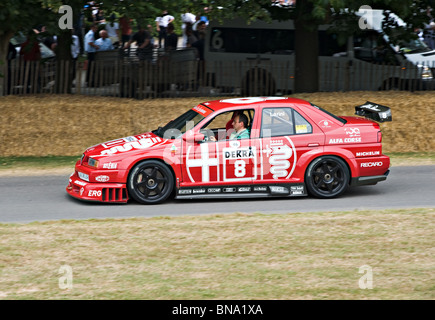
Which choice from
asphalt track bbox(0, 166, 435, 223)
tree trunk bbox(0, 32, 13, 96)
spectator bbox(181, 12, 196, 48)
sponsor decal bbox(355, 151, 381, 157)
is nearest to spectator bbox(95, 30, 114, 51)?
spectator bbox(181, 12, 196, 48)

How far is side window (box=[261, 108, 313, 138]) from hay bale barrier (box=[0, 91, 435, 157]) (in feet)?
16.1

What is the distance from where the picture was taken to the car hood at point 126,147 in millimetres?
10273

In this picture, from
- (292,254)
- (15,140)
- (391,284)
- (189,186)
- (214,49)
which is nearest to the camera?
(391,284)

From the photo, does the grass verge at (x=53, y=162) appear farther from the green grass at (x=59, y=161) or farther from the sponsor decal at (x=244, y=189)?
the sponsor decal at (x=244, y=189)

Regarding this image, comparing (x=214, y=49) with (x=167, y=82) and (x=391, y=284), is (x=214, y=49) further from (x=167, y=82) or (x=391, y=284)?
(x=391, y=284)

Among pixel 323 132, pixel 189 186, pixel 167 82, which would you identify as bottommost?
pixel 189 186

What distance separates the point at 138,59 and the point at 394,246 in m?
11.8

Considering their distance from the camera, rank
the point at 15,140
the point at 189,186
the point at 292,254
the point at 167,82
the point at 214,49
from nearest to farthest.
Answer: the point at 292,254
the point at 189,186
the point at 15,140
the point at 167,82
the point at 214,49

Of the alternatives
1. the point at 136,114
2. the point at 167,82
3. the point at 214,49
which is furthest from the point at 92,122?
the point at 214,49

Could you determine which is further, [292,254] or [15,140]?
[15,140]

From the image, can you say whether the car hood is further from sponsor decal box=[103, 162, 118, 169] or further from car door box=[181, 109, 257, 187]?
car door box=[181, 109, 257, 187]

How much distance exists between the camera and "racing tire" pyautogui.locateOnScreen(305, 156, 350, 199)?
419 inches

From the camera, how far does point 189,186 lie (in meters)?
10.4

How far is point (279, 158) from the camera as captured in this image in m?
10.5
